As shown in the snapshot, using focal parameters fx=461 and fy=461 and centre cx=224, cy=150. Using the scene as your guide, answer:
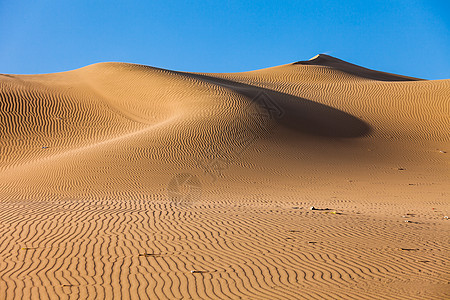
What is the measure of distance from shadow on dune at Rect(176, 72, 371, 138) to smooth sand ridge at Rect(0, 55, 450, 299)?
0.52 feet

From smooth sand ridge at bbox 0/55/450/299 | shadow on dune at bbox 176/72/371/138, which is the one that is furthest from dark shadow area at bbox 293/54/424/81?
shadow on dune at bbox 176/72/371/138

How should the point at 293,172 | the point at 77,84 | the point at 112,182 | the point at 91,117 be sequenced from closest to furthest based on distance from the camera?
the point at 112,182, the point at 293,172, the point at 91,117, the point at 77,84

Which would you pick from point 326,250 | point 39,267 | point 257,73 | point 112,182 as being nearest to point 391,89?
point 257,73

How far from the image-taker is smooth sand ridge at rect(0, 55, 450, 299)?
20.7 ft

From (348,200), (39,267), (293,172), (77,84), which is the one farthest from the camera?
(77,84)

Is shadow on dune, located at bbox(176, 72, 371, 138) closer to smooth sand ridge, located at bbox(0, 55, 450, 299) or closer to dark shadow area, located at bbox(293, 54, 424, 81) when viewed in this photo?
smooth sand ridge, located at bbox(0, 55, 450, 299)

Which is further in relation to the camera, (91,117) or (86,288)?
(91,117)

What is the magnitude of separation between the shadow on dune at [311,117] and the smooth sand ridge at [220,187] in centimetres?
16

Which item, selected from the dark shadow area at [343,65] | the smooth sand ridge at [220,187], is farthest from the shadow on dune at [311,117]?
the dark shadow area at [343,65]

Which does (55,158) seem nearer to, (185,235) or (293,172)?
(293,172)

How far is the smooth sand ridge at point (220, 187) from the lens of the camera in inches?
248

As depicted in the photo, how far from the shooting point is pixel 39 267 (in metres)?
6.38

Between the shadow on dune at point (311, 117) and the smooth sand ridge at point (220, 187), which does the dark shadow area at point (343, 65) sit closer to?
the smooth sand ridge at point (220, 187)

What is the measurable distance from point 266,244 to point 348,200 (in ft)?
27.8
